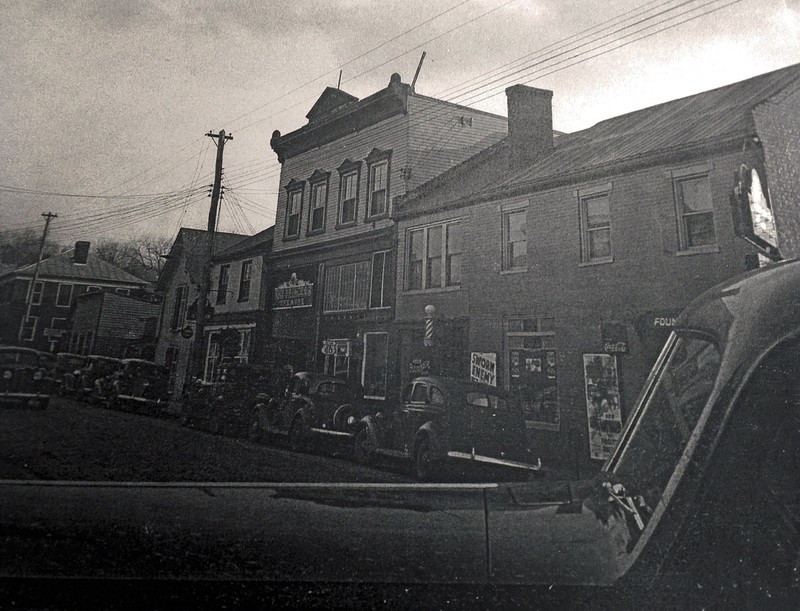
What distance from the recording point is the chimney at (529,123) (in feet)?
16.5

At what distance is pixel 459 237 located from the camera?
12.4 ft

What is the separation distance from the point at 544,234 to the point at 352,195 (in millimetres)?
1595

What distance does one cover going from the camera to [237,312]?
3.09 m

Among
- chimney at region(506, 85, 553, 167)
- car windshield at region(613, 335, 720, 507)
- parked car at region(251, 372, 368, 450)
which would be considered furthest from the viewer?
chimney at region(506, 85, 553, 167)

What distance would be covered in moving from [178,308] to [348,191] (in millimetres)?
1690

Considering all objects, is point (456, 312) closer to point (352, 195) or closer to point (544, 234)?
point (544, 234)

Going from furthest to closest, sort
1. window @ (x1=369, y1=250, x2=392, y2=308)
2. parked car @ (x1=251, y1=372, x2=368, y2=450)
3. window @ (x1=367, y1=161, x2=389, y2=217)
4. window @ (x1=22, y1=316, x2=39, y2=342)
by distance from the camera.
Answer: window @ (x1=367, y1=161, x2=389, y2=217) → window @ (x1=369, y1=250, x2=392, y2=308) → parked car @ (x1=251, y1=372, x2=368, y2=450) → window @ (x1=22, y1=316, x2=39, y2=342)

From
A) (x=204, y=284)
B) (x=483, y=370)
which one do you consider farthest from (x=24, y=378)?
(x=483, y=370)

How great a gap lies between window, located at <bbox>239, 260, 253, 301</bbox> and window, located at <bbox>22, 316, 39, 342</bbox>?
1094mm

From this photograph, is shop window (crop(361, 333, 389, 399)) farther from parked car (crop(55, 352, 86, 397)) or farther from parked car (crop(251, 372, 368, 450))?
parked car (crop(55, 352, 86, 397))

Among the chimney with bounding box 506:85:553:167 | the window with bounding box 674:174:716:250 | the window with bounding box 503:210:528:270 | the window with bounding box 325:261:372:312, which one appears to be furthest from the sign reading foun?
the chimney with bounding box 506:85:553:167

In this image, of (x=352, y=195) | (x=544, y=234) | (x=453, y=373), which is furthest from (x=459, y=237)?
(x=453, y=373)

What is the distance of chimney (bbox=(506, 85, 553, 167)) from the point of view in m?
5.04

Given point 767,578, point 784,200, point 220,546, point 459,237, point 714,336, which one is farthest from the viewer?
point 459,237
